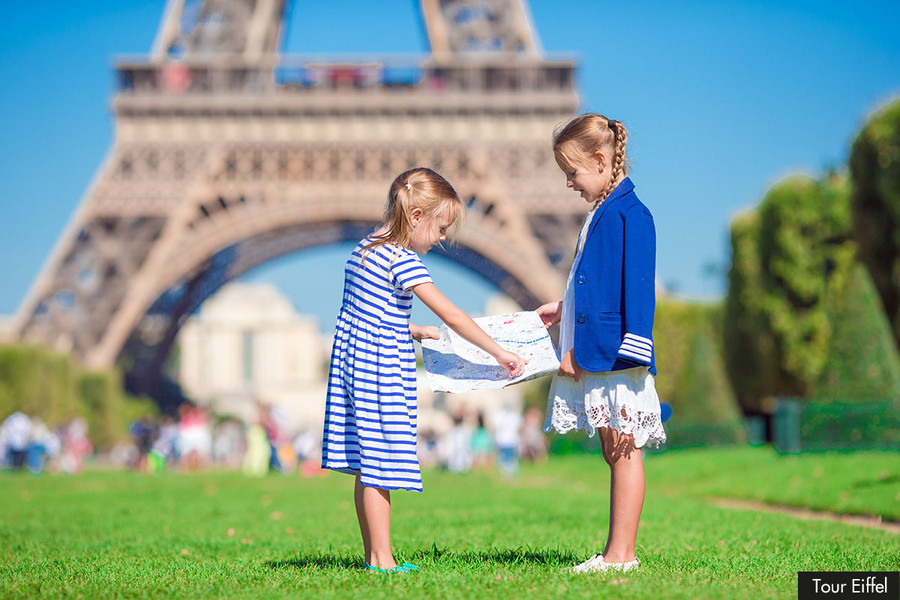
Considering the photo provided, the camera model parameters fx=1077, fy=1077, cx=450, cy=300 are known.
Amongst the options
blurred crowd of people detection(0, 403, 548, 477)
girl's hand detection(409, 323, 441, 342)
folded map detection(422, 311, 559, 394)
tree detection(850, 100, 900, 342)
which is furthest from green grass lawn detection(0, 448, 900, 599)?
blurred crowd of people detection(0, 403, 548, 477)

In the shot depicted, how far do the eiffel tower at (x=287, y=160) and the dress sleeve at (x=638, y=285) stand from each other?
79.3 ft

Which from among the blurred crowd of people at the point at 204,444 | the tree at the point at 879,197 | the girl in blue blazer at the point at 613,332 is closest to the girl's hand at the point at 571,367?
the girl in blue blazer at the point at 613,332

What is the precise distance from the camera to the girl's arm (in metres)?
3.79

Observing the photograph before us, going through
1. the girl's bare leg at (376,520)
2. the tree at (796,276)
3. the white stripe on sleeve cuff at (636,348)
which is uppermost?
the tree at (796,276)

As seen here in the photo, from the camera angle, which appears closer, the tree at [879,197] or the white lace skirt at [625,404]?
the white lace skirt at [625,404]

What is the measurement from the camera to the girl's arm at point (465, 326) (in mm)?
3787

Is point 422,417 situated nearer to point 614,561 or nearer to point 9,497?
point 9,497

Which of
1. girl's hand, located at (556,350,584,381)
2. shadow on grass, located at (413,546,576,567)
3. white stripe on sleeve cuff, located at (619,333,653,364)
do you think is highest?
white stripe on sleeve cuff, located at (619,333,653,364)

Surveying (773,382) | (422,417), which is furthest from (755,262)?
(422,417)

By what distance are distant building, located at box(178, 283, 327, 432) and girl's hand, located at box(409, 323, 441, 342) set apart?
220 ft

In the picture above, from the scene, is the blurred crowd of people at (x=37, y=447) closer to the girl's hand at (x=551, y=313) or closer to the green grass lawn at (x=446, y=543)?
the green grass lawn at (x=446, y=543)

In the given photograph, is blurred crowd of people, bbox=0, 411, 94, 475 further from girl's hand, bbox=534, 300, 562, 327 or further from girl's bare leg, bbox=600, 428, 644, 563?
girl's bare leg, bbox=600, 428, 644, 563

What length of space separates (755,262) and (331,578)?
22091 mm

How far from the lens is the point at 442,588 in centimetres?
344
